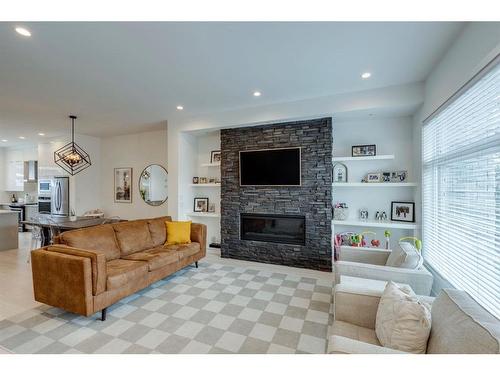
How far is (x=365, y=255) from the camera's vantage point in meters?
2.91

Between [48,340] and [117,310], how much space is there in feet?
2.02

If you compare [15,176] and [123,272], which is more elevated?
[15,176]

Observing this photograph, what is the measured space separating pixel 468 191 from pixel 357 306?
61.7 inches

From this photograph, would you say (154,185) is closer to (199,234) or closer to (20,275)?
(199,234)

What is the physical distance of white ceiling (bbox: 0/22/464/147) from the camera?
82.4 inches

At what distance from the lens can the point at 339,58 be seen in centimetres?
257

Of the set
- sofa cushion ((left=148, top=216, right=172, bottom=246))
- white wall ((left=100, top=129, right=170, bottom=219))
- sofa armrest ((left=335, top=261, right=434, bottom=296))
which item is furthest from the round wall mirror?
sofa armrest ((left=335, top=261, right=434, bottom=296))

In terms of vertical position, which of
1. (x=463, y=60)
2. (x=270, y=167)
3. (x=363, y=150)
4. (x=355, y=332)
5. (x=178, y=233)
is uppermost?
(x=463, y=60)

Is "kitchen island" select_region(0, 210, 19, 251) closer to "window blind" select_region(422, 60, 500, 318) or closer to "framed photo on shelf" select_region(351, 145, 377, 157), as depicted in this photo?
"framed photo on shelf" select_region(351, 145, 377, 157)

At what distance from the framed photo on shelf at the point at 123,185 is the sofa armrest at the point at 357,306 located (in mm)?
6037

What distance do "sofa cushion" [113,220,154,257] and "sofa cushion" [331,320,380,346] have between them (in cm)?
291

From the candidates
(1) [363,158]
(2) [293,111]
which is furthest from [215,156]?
(1) [363,158]

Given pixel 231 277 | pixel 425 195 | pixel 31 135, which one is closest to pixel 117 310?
pixel 231 277
